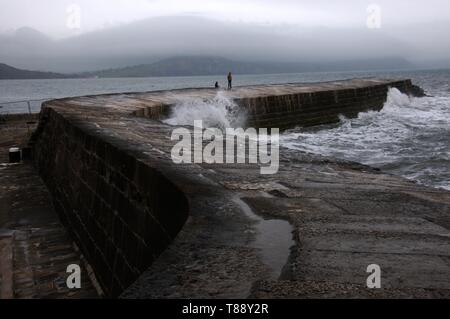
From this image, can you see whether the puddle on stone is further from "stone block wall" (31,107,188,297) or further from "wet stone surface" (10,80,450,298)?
"stone block wall" (31,107,188,297)

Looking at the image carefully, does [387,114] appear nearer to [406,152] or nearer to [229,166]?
[406,152]

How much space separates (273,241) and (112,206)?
7.99 ft

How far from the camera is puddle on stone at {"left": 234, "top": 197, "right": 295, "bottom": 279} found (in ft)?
8.20

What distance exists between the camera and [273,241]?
9.27 feet

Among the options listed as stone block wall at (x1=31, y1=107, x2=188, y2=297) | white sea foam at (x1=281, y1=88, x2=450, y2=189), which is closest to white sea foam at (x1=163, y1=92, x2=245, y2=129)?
white sea foam at (x1=281, y1=88, x2=450, y2=189)

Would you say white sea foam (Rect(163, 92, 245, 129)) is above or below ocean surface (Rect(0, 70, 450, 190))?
above

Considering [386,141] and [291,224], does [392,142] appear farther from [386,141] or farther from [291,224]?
[291,224]

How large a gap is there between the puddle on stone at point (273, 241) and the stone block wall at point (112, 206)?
0.50 meters

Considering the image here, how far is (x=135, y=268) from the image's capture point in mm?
3875

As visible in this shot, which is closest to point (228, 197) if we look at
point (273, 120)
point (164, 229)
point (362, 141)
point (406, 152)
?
point (164, 229)

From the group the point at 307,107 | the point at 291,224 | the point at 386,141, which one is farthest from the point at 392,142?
the point at 291,224

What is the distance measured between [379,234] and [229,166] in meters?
2.24

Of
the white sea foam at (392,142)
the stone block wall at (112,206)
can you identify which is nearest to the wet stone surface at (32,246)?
the stone block wall at (112,206)

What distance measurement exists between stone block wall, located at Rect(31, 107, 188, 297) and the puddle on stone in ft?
1.63
